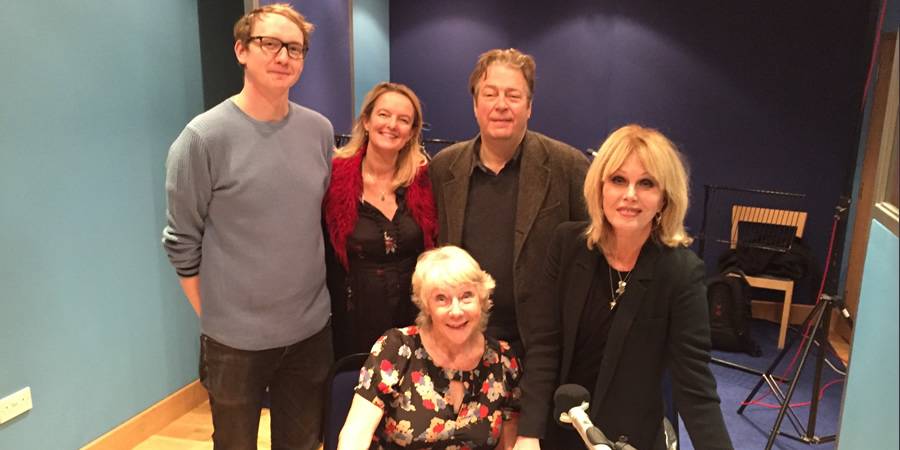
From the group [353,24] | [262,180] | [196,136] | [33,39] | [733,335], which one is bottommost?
[733,335]

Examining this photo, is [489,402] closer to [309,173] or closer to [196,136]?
[309,173]

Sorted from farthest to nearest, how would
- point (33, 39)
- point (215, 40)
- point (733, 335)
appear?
point (733, 335), point (215, 40), point (33, 39)

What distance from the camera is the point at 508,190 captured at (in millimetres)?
1826

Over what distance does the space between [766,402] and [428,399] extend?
9.11ft

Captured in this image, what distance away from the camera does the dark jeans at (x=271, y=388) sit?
178 centimetres

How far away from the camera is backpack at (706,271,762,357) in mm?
4160

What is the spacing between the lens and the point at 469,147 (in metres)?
1.89

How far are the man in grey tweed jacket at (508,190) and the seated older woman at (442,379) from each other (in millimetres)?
161

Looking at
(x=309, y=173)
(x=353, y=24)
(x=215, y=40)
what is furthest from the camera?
(x=353, y=24)

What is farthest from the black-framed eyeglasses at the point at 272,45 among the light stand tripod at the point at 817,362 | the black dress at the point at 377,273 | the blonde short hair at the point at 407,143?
the light stand tripod at the point at 817,362

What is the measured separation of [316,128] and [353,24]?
3.15 m

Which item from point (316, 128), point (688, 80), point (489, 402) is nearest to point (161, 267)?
point (316, 128)

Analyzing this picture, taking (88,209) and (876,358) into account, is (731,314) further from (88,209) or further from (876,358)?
(88,209)

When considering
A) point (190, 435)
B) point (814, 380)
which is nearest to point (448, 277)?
point (190, 435)
